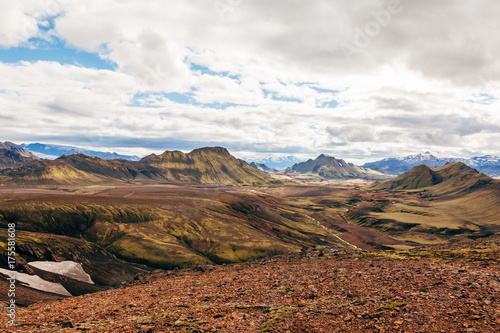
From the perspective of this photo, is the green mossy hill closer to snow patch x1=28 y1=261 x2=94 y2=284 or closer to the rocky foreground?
snow patch x1=28 y1=261 x2=94 y2=284

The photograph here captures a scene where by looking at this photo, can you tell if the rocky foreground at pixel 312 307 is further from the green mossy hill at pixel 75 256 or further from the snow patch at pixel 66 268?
the snow patch at pixel 66 268

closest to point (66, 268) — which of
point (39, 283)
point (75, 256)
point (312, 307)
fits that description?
point (75, 256)

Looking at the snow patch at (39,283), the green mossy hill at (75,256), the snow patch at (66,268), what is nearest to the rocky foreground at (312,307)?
the snow patch at (39,283)

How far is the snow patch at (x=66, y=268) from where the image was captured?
92.4 meters

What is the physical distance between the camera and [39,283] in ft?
253

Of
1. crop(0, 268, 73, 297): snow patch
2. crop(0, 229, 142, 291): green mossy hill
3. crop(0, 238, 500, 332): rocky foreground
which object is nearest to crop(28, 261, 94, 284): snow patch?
crop(0, 229, 142, 291): green mossy hill

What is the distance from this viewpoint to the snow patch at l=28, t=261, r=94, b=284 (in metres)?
92.4

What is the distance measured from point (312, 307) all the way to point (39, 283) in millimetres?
87273

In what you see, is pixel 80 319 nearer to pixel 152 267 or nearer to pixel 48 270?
pixel 48 270

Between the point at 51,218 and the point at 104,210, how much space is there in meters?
30.8

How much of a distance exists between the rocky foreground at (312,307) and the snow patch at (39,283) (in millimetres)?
56290

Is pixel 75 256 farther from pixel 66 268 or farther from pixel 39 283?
pixel 39 283

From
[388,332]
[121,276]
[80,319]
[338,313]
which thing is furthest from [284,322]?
[121,276]

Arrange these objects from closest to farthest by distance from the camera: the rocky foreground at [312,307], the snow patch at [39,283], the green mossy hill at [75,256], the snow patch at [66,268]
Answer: the rocky foreground at [312,307] < the snow patch at [39,283] < the snow patch at [66,268] < the green mossy hill at [75,256]
